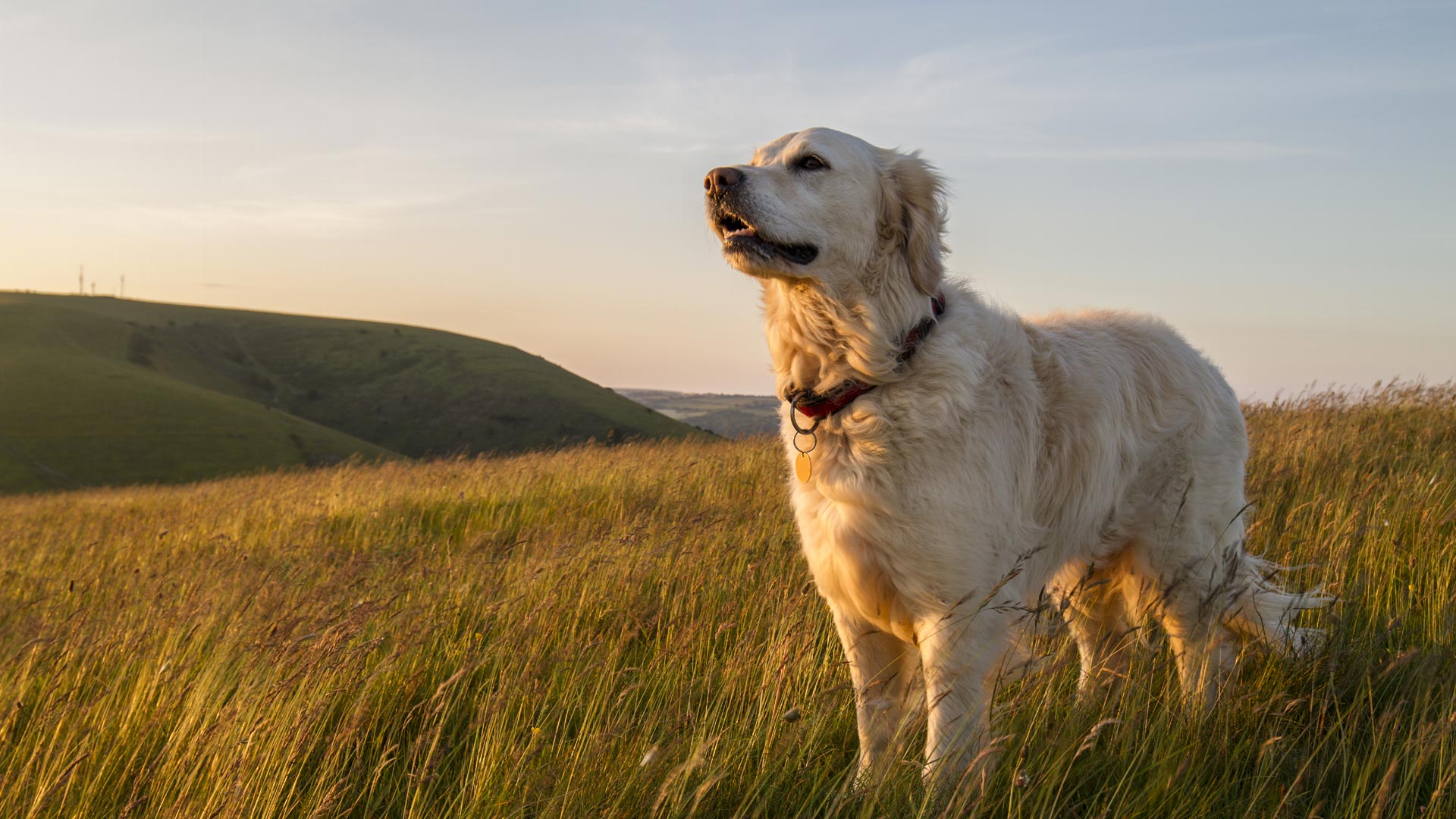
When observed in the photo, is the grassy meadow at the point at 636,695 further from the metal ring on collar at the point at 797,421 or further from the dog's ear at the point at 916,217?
the dog's ear at the point at 916,217

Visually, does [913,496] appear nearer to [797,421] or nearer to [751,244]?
[797,421]

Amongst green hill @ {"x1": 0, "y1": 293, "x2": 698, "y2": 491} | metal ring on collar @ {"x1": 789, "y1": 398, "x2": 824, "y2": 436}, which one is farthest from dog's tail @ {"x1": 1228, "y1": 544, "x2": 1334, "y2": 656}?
green hill @ {"x1": 0, "y1": 293, "x2": 698, "y2": 491}

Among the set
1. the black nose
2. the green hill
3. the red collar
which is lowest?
the green hill

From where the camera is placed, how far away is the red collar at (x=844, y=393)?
2852 mm

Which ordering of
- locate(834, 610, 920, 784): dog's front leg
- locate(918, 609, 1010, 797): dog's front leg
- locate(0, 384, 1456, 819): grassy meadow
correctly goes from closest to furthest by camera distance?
1. locate(0, 384, 1456, 819): grassy meadow
2. locate(918, 609, 1010, 797): dog's front leg
3. locate(834, 610, 920, 784): dog's front leg

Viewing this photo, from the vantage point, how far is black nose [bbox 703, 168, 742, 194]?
2818 mm

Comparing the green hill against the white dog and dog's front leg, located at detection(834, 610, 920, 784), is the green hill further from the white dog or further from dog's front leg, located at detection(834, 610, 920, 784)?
dog's front leg, located at detection(834, 610, 920, 784)

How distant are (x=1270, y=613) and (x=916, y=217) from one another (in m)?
2.07

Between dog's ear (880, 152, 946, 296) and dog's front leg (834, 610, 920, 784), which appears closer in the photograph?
dog's front leg (834, 610, 920, 784)

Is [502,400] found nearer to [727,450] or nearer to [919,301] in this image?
[727,450]

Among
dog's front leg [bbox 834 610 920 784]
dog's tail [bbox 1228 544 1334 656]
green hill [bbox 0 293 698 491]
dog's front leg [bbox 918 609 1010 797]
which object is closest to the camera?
dog's front leg [bbox 918 609 1010 797]

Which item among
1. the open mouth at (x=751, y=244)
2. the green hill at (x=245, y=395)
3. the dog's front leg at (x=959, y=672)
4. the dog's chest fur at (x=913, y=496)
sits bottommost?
the green hill at (x=245, y=395)

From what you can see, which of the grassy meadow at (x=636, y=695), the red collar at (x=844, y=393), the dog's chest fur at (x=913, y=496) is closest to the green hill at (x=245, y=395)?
the grassy meadow at (x=636, y=695)

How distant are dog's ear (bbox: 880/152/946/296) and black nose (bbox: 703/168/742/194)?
0.55 meters
